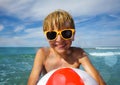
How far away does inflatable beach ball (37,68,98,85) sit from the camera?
105 centimetres

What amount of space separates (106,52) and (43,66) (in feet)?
13.6

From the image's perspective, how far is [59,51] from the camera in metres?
1.38

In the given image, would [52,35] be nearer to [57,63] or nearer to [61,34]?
[61,34]

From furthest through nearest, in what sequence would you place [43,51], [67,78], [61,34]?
1. [43,51]
2. [61,34]
3. [67,78]

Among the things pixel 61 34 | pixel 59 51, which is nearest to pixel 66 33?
pixel 61 34

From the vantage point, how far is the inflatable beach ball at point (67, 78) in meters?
1.05

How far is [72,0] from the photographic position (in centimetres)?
299

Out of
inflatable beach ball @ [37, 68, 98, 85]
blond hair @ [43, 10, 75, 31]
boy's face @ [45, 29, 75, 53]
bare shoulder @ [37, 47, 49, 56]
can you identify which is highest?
blond hair @ [43, 10, 75, 31]

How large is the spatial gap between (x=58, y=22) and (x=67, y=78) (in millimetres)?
353

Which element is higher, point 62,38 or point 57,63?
point 62,38

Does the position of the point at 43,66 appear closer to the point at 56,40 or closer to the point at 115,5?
the point at 56,40

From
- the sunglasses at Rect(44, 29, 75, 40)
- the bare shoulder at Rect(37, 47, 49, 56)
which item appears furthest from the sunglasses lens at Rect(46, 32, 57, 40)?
the bare shoulder at Rect(37, 47, 49, 56)

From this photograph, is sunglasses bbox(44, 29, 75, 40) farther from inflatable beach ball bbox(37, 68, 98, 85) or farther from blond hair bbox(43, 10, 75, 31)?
inflatable beach ball bbox(37, 68, 98, 85)

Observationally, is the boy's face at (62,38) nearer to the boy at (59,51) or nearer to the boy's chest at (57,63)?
the boy at (59,51)
